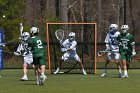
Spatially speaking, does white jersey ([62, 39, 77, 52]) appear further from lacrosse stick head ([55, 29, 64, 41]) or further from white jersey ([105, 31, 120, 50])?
white jersey ([105, 31, 120, 50])

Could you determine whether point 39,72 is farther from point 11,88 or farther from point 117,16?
point 117,16

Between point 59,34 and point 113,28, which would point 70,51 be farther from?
point 113,28

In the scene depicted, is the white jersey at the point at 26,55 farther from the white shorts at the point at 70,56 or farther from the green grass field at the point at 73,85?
the white shorts at the point at 70,56

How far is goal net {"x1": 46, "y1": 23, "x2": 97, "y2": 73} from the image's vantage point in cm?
2606

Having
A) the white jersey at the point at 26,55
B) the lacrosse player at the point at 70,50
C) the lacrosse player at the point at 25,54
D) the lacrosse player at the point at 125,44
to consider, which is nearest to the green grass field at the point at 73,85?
the lacrosse player at the point at 25,54

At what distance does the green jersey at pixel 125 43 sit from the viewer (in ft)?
74.7

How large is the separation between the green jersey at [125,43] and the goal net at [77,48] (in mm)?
2865

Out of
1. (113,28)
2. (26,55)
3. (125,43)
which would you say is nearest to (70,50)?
(113,28)

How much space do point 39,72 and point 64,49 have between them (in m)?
6.07

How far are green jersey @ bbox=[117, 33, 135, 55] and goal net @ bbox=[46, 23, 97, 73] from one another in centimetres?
287

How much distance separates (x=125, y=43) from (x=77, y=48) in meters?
4.32

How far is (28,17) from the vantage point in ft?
138

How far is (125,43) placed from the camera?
75.0 feet

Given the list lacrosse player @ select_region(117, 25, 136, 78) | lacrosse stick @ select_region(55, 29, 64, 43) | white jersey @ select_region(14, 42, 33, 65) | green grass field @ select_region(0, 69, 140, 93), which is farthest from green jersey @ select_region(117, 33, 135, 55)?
lacrosse stick @ select_region(55, 29, 64, 43)
